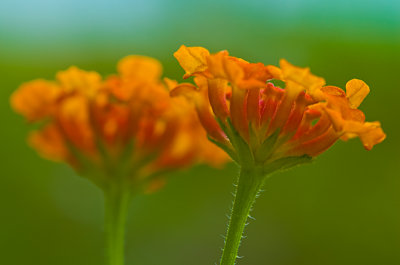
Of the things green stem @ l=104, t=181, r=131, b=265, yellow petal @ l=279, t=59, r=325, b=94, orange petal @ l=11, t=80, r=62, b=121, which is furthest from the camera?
orange petal @ l=11, t=80, r=62, b=121

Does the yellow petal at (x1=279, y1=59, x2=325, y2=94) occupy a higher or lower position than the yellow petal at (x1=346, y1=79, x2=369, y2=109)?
lower

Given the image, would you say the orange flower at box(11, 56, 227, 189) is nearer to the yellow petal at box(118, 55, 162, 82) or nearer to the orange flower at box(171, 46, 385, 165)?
the yellow petal at box(118, 55, 162, 82)

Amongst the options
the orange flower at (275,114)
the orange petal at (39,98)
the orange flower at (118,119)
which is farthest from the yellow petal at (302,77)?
the orange petal at (39,98)

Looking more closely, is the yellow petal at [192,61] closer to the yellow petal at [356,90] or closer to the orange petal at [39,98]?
the yellow petal at [356,90]

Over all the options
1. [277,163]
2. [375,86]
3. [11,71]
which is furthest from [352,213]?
[277,163]

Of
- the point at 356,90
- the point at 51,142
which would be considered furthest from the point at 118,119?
the point at 356,90

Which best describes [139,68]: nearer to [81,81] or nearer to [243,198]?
[81,81]

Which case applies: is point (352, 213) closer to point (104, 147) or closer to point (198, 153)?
point (198, 153)

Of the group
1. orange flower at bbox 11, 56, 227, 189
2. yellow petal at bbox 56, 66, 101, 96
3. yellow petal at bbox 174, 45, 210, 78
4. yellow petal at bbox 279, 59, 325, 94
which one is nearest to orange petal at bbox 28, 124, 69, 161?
orange flower at bbox 11, 56, 227, 189

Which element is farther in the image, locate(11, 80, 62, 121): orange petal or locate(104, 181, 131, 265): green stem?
locate(11, 80, 62, 121): orange petal
